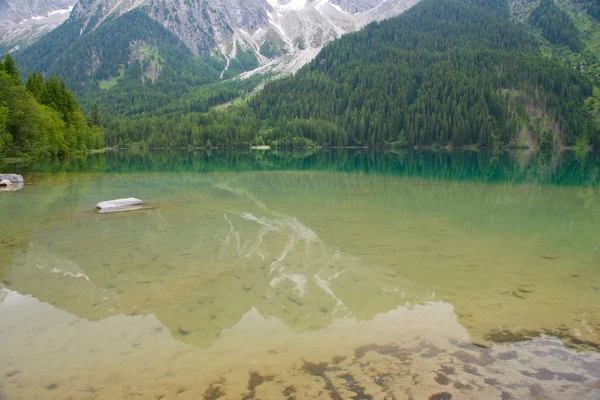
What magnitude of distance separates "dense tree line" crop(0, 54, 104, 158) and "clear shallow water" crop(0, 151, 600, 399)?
39372mm

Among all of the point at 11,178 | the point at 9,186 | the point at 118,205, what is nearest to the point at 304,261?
the point at 118,205

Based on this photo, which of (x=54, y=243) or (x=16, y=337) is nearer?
(x=16, y=337)

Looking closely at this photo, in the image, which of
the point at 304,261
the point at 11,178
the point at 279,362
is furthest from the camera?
the point at 11,178

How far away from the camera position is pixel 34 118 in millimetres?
55562

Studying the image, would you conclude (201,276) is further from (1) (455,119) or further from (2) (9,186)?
(1) (455,119)

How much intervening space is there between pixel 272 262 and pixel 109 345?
6772mm

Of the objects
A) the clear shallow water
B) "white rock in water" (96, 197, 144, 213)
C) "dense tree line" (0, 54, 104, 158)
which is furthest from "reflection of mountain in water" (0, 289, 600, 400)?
"dense tree line" (0, 54, 104, 158)

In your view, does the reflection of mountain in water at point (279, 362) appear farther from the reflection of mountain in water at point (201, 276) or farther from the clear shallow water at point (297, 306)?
the reflection of mountain in water at point (201, 276)

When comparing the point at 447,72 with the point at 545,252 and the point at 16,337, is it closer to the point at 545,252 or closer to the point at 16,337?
the point at 545,252

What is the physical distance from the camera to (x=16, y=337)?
28.9 ft

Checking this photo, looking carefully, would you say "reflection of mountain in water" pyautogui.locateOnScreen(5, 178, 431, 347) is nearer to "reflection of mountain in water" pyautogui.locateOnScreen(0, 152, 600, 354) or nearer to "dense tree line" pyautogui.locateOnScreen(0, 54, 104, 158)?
"reflection of mountain in water" pyautogui.locateOnScreen(0, 152, 600, 354)

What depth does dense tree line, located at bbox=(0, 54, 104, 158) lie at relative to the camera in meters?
52.2

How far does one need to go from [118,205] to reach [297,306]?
57.3ft

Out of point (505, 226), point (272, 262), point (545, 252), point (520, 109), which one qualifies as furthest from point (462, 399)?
point (520, 109)
